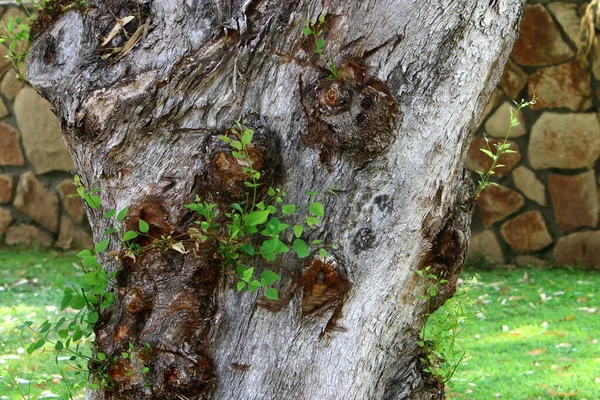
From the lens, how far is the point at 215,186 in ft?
6.98

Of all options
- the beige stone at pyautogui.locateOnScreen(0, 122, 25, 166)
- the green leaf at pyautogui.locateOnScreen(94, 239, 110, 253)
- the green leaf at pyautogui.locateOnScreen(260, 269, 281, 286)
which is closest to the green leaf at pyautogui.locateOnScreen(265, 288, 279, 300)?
the green leaf at pyautogui.locateOnScreen(260, 269, 281, 286)

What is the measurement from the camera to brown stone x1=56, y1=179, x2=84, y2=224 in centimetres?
829

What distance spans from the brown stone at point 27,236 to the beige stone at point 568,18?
527 centimetres

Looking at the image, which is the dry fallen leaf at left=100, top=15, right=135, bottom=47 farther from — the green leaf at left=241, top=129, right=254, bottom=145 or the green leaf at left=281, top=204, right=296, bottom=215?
the green leaf at left=281, top=204, right=296, bottom=215

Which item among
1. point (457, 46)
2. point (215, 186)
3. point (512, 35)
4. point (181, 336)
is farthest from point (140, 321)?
point (512, 35)

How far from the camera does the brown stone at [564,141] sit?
23.1ft

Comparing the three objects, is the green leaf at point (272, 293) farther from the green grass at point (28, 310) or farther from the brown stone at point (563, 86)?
the brown stone at point (563, 86)

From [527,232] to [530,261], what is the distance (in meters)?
0.26

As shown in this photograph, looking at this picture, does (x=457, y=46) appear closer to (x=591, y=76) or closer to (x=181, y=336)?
(x=181, y=336)

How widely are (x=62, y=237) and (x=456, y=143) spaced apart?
6826 mm

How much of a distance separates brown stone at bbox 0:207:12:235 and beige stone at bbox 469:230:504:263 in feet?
15.1

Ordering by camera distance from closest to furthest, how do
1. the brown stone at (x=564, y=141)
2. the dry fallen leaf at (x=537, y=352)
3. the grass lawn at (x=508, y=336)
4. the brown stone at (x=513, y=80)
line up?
1. the grass lawn at (x=508, y=336)
2. the dry fallen leaf at (x=537, y=352)
3. the brown stone at (x=564, y=141)
4. the brown stone at (x=513, y=80)

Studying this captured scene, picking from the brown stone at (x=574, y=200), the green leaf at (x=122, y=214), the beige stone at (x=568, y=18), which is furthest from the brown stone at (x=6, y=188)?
the green leaf at (x=122, y=214)

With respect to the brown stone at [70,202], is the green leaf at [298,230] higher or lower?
higher
